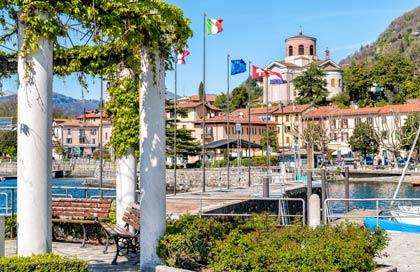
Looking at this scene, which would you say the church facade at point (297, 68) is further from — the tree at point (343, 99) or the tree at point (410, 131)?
the tree at point (410, 131)

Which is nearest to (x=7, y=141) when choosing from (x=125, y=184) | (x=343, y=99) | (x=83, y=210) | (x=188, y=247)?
(x=343, y=99)

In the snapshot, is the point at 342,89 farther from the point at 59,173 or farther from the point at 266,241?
the point at 266,241

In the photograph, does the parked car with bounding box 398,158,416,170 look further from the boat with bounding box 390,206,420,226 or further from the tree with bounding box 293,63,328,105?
the boat with bounding box 390,206,420,226


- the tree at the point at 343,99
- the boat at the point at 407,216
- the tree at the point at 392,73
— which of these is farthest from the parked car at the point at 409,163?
the boat at the point at 407,216

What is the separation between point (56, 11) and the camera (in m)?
7.83

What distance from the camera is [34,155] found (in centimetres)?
771

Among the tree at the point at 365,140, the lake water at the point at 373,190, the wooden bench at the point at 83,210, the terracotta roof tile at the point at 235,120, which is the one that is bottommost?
the lake water at the point at 373,190

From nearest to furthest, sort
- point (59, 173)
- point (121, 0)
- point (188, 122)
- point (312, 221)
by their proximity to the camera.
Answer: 1. point (121, 0)
2. point (312, 221)
3. point (59, 173)
4. point (188, 122)

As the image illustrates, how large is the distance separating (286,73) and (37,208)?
431ft

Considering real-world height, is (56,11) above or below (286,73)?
below

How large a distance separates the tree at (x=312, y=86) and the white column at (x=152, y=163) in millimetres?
108021

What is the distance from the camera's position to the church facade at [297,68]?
13712 centimetres

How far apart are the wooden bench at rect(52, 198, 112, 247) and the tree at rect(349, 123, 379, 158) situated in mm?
74349

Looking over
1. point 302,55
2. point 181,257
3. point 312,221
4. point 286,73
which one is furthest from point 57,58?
point 302,55
